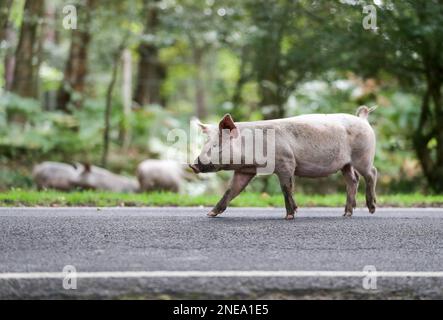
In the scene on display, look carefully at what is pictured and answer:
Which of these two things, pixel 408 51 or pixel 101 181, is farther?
pixel 101 181

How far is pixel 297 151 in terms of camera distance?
8000 millimetres

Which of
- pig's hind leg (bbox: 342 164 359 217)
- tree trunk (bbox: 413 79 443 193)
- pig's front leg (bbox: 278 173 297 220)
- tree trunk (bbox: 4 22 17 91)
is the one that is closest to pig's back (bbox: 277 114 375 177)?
pig's hind leg (bbox: 342 164 359 217)

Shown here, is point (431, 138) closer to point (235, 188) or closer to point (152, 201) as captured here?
point (152, 201)

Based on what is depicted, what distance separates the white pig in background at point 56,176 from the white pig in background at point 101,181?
159 mm

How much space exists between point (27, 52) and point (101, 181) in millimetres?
6096

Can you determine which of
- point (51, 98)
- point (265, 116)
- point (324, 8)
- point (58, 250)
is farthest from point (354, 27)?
point (51, 98)

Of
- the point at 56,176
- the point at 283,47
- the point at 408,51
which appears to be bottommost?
the point at 56,176

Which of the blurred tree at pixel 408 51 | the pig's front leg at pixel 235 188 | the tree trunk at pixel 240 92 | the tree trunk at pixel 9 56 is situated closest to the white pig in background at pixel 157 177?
the tree trunk at pixel 240 92

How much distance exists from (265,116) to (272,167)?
9364 millimetres

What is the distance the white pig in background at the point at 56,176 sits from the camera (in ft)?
50.1

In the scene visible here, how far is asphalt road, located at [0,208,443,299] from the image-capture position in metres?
4.44

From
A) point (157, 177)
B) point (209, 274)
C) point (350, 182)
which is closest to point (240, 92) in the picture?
point (157, 177)

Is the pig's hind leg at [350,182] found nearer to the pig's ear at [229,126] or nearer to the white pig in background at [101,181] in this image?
the pig's ear at [229,126]
